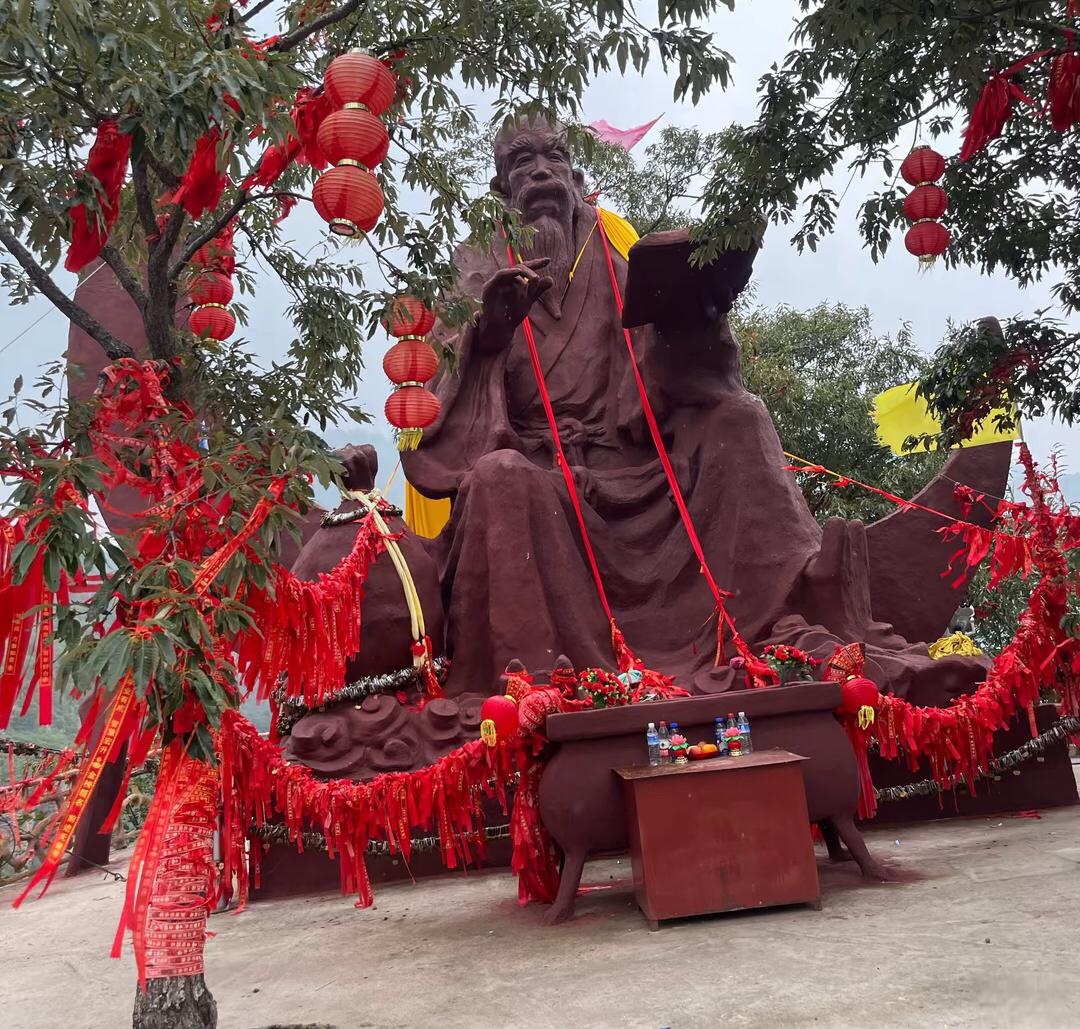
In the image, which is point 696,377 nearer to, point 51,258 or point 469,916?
point 469,916

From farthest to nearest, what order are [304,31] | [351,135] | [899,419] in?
[899,419] < [351,135] < [304,31]

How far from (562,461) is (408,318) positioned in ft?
5.83

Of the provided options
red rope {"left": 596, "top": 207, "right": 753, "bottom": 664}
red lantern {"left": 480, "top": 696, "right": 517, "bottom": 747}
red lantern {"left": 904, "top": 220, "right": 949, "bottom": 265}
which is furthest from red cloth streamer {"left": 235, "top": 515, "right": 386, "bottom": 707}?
red lantern {"left": 904, "top": 220, "right": 949, "bottom": 265}

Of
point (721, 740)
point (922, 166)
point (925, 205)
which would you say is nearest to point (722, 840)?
point (721, 740)

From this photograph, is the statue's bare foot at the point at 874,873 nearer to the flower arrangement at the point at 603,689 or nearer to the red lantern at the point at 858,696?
the red lantern at the point at 858,696

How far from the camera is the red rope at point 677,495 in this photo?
16.4ft

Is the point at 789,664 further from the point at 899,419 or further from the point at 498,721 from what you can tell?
the point at 899,419

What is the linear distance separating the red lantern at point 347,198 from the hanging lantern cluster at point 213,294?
2.83 ft

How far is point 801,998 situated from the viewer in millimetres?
2420

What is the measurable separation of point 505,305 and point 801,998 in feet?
12.7

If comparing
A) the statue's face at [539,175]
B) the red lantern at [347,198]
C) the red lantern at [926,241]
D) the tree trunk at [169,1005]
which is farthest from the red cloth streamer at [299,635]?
the statue's face at [539,175]

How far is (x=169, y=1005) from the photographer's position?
243 cm

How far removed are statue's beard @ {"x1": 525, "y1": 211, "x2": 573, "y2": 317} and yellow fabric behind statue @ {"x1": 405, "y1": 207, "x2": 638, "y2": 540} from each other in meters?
0.40

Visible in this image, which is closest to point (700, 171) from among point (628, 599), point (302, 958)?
point (628, 599)
